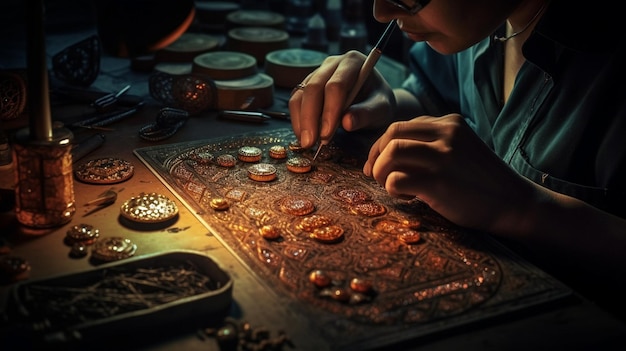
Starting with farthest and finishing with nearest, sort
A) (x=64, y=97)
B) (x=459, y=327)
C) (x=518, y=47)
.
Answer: (x=64, y=97) → (x=518, y=47) → (x=459, y=327)

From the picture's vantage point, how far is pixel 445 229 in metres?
1.61

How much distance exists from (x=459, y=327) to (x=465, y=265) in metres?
0.23

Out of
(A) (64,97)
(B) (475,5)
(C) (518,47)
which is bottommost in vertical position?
(A) (64,97)

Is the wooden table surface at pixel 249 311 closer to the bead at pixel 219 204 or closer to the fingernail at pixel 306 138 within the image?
the bead at pixel 219 204

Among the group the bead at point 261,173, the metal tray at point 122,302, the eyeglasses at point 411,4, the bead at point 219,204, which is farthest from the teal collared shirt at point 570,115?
the metal tray at point 122,302

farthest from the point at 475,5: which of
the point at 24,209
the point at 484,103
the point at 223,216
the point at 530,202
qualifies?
the point at 24,209

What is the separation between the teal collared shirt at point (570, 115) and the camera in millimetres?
1660

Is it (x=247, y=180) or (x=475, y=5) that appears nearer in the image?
(x=475, y=5)

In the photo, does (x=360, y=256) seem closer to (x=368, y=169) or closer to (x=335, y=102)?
(x=368, y=169)

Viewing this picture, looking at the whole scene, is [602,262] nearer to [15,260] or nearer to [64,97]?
[15,260]

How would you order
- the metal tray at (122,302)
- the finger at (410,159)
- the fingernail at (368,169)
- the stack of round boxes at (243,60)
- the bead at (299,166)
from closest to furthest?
the metal tray at (122,302) < the finger at (410,159) < the fingernail at (368,169) < the bead at (299,166) < the stack of round boxes at (243,60)

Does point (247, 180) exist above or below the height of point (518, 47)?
below

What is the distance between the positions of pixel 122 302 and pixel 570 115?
119cm

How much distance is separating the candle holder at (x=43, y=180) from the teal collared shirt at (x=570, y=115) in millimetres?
1157
